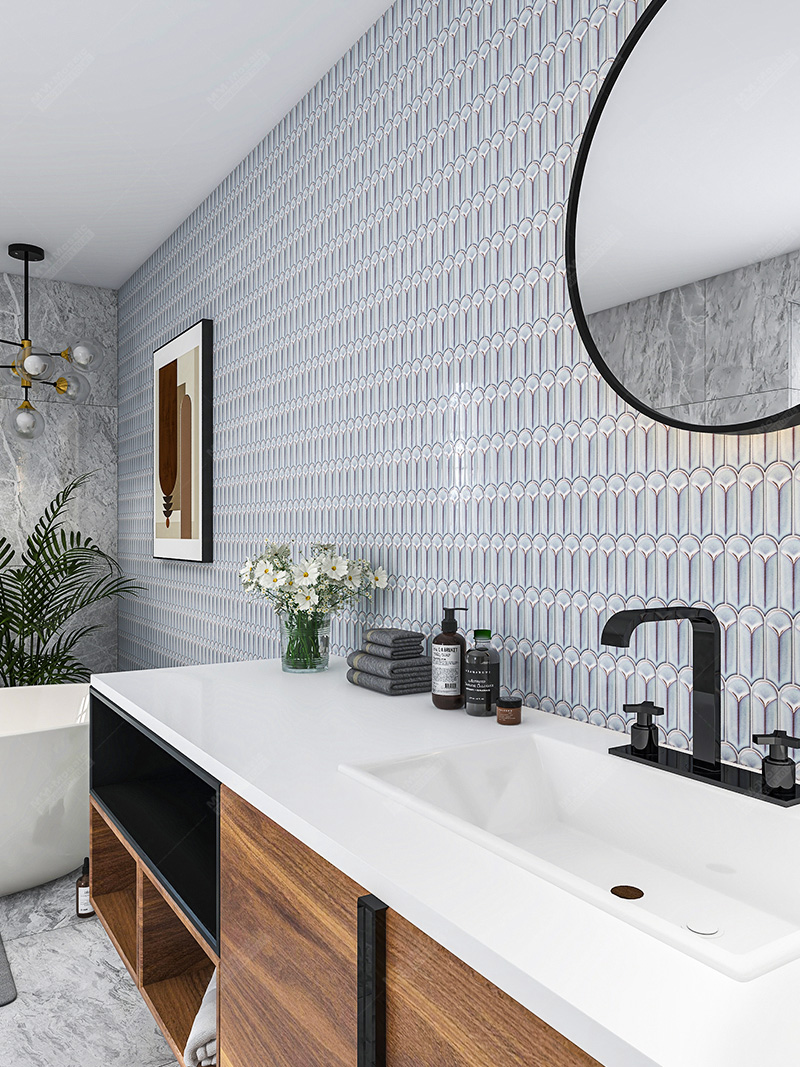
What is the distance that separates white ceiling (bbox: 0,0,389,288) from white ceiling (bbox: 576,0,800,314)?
1.04 metres

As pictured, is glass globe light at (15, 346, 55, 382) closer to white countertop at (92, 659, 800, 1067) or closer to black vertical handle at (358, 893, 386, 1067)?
white countertop at (92, 659, 800, 1067)

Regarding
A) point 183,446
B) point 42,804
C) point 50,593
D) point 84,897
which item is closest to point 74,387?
point 183,446

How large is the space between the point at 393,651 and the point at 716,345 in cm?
89

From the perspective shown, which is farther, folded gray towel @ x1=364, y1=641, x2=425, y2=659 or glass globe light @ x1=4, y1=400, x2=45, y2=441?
glass globe light @ x1=4, y1=400, x2=45, y2=441

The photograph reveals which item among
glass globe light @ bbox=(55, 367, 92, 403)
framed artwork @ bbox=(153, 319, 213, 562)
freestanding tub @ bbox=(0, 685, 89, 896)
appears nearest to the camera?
freestanding tub @ bbox=(0, 685, 89, 896)

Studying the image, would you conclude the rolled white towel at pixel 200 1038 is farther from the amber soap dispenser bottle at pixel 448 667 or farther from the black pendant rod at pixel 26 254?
the black pendant rod at pixel 26 254

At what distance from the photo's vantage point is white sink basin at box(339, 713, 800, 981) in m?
0.91

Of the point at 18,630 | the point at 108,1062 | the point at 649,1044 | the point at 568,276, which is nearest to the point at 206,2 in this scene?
the point at 568,276

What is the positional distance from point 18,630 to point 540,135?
325 cm

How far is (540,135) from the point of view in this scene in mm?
1498

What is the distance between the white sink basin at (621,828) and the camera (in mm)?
908

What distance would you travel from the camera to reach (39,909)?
8.47 feet

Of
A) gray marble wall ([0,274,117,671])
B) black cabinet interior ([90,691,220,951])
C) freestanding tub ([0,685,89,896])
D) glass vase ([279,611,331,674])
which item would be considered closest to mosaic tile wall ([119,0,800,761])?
glass vase ([279,611,331,674])

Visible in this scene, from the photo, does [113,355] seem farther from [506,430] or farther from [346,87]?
[506,430]
